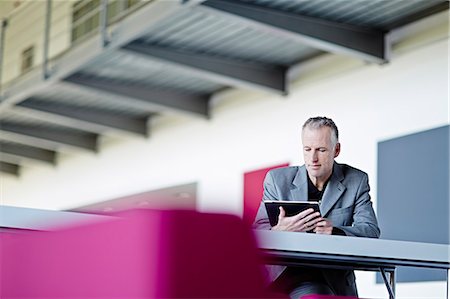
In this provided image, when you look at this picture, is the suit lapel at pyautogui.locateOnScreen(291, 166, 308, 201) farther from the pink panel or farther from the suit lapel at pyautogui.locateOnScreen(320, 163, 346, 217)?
the pink panel

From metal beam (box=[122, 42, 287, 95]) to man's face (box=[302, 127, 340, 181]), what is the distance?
416 cm

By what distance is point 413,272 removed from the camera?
17.8 ft

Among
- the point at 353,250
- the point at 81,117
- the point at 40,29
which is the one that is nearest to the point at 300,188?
the point at 353,250

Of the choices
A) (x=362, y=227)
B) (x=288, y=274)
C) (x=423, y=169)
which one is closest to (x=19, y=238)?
(x=288, y=274)

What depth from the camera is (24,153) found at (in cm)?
979

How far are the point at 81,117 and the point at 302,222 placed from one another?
6.25m

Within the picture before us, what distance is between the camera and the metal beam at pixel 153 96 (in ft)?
23.4

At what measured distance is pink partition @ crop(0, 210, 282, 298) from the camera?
1.04m

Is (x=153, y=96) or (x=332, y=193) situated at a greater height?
(x=153, y=96)

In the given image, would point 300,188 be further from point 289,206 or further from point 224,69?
point 224,69

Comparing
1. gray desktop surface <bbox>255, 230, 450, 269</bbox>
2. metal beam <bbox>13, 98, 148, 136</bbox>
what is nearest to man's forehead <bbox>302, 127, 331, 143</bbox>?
gray desktop surface <bbox>255, 230, 450, 269</bbox>

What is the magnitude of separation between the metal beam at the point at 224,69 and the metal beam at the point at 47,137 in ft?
8.66

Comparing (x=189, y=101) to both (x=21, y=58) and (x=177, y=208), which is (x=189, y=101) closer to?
(x=21, y=58)

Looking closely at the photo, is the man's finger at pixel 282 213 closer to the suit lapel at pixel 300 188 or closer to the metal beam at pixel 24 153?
the suit lapel at pixel 300 188
